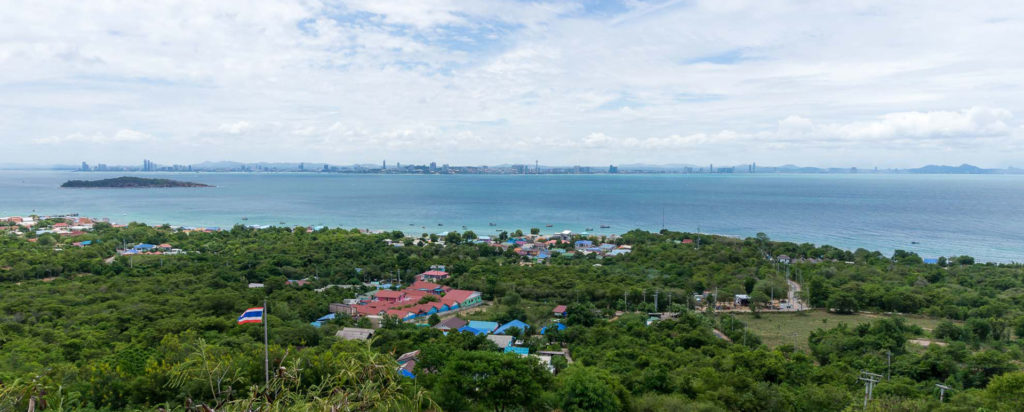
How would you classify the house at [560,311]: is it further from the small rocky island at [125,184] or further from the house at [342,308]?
the small rocky island at [125,184]

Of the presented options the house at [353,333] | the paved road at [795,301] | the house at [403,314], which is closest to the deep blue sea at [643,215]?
the paved road at [795,301]

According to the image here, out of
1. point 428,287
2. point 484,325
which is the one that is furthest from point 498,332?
point 428,287

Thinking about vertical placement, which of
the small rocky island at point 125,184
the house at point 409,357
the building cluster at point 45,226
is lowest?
the house at point 409,357

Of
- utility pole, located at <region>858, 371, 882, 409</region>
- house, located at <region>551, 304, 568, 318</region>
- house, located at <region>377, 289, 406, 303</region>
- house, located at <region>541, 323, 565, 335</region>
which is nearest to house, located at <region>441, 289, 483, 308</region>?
house, located at <region>377, 289, 406, 303</region>

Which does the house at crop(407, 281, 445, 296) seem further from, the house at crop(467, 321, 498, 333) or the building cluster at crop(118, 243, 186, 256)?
the building cluster at crop(118, 243, 186, 256)

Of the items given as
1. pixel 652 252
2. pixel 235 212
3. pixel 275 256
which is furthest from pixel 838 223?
pixel 235 212
